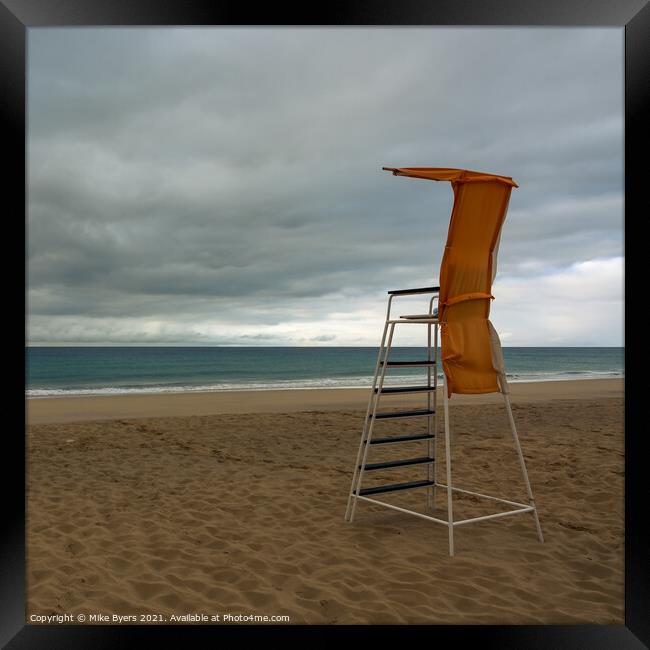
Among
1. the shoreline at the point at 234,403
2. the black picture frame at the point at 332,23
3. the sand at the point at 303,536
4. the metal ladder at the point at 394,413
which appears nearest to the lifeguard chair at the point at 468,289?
the metal ladder at the point at 394,413

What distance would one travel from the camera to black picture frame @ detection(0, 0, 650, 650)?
2.29 metres

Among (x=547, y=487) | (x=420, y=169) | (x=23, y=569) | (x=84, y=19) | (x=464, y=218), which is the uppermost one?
(x=84, y=19)

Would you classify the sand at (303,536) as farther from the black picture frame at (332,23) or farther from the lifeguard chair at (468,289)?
the black picture frame at (332,23)

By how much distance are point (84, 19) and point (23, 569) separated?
239 cm

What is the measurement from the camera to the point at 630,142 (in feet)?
7.77

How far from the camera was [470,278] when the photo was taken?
373cm

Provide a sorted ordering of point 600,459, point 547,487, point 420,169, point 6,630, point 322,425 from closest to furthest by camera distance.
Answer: point 6,630
point 420,169
point 547,487
point 600,459
point 322,425

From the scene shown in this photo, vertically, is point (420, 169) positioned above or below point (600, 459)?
above

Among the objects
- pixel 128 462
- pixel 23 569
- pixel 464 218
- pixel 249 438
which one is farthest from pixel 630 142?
pixel 249 438

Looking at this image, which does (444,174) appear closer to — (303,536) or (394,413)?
(394,413)

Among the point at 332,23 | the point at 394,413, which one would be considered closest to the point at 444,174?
the point at 332,23

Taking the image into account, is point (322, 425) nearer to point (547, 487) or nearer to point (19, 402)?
point (547, 487)

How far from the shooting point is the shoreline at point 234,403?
1208cm

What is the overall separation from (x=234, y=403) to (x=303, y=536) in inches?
413
